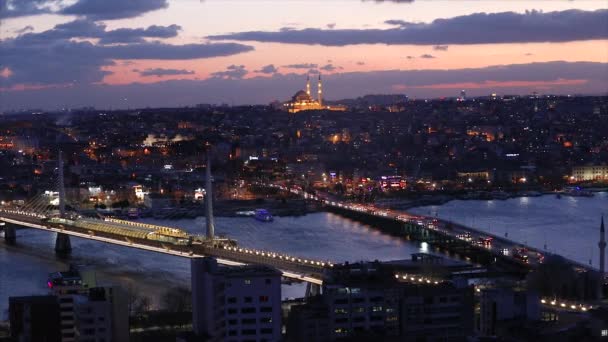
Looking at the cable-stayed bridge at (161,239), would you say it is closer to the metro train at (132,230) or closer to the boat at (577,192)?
the metro train at (132,230)

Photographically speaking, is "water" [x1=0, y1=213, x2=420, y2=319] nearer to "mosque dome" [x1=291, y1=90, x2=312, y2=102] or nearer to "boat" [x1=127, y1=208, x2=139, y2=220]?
"boat" [x1=127, y1=208, x2=139, y2=220]

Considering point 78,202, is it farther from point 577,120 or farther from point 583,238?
point 577,120

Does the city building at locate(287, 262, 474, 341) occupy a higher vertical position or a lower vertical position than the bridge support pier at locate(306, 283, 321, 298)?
higher

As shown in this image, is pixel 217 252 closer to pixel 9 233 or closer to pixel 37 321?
pixel 37 321

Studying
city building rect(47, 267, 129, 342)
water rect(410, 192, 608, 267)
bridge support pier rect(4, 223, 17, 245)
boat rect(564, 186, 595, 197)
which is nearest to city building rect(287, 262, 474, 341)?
city building rect(47, 267, 129, 342)

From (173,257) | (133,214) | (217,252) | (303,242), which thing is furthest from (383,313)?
(133,214)

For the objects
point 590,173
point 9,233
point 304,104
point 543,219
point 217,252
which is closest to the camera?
point 217,252

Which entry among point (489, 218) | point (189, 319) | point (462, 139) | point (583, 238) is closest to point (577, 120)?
point (462, 139)
